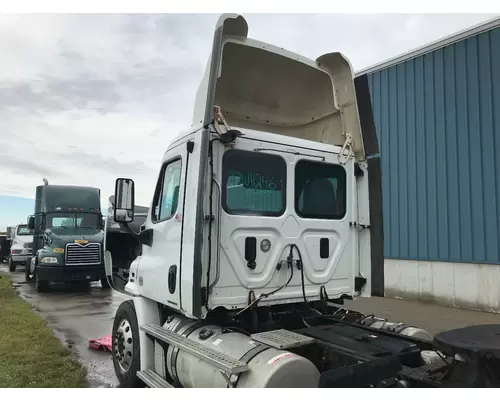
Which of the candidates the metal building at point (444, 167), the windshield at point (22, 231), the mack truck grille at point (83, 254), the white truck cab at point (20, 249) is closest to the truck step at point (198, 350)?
the metal building at point (444, 167)

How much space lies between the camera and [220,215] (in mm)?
3824

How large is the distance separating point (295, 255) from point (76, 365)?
3.71 meters

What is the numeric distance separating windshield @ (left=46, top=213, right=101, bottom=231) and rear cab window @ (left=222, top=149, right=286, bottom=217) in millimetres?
12558

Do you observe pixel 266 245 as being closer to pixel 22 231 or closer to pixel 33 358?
pixel 33 358

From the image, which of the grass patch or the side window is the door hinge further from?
the grass patch

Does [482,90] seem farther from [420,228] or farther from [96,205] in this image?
[96,205]

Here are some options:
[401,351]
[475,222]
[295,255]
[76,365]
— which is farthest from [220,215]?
[475,222]

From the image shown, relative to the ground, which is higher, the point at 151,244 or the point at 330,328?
the point at 151,244

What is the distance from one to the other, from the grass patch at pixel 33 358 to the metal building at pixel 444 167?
811 centimetres

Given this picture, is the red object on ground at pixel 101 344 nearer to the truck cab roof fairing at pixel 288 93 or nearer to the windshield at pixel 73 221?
the truck cab roof fairing at pixel 288 93

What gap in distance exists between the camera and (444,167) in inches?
412

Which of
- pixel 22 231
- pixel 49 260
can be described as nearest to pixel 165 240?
pixel 49 260

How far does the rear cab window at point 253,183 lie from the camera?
157 inches

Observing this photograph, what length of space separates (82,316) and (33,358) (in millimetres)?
3588
